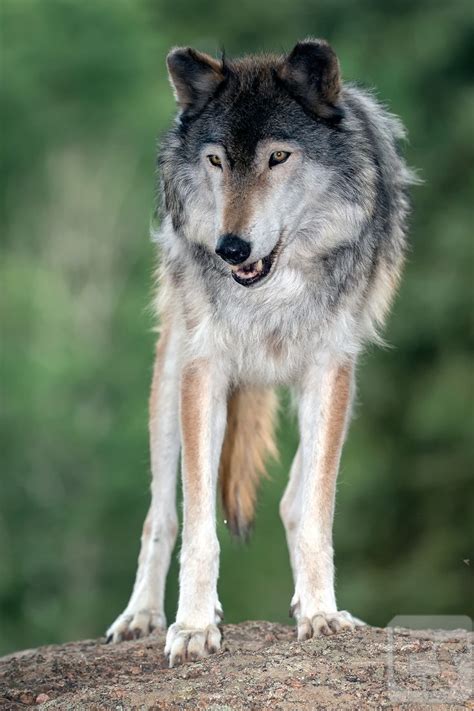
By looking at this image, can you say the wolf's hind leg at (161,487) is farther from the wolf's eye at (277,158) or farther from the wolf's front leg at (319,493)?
the wolf's eye at (277,158)

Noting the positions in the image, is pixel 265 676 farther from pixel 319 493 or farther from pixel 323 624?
pixel 319 493

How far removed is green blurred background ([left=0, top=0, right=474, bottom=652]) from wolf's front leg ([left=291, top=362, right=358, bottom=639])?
30.9 ft

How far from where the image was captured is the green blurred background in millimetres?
17938

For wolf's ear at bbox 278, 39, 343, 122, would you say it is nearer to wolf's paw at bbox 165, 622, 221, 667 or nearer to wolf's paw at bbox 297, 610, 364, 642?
wolf's paw at bbox 297, 610, 364, 642

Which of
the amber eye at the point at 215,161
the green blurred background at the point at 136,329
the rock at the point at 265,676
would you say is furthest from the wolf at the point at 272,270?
the green blurred background at the point at 136,329

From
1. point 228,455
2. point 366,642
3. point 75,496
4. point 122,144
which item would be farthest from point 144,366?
point 366,642

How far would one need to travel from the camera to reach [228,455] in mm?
7520

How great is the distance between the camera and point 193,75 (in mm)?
6504

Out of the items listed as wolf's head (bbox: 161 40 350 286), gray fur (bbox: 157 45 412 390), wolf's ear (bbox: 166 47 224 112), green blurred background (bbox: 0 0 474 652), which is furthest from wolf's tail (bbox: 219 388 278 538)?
green blurred background (bbox: 0 0 474 652)

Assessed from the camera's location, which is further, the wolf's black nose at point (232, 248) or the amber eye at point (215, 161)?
the amber eye at point (215, 161)

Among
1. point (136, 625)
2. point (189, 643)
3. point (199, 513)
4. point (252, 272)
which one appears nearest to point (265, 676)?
point (189, 643)

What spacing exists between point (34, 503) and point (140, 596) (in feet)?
43.6

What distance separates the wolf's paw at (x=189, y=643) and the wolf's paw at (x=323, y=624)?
38 centimetres

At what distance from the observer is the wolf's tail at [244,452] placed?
7.48m
